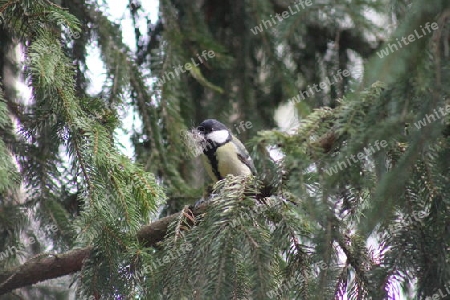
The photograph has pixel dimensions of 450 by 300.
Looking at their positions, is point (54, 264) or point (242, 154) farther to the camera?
point (242, 154)

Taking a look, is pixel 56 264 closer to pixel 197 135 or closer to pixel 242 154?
pixel 197 135

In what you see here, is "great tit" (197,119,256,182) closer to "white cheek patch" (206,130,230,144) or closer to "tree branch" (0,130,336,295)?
"white cheek patch" (206,130,230,144)

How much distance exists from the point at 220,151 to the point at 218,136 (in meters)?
0.07

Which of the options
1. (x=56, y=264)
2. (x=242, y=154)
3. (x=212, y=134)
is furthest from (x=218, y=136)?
(x=56, y=264)

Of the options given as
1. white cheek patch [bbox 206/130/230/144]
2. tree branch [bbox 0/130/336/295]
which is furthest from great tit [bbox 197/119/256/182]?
tree branch [bbox 0/130/336/295]

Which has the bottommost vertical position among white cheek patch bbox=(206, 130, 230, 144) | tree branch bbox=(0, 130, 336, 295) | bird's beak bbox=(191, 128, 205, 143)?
tree branch bbox=(0, 130, 336, 295)

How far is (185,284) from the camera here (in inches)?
60.0

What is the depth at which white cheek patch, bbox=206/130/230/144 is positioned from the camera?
279cm

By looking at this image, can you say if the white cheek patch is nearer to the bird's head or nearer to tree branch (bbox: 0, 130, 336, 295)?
the bird's head

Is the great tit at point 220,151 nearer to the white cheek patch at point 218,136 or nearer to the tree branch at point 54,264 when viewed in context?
the white cheek patch at point 218,136

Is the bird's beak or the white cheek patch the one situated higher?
the bird's beak

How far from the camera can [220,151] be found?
110 inches

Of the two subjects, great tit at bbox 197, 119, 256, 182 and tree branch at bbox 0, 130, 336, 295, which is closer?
tree branch at bbox 0, 130, 336, 295

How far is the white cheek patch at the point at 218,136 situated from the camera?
279 cm
